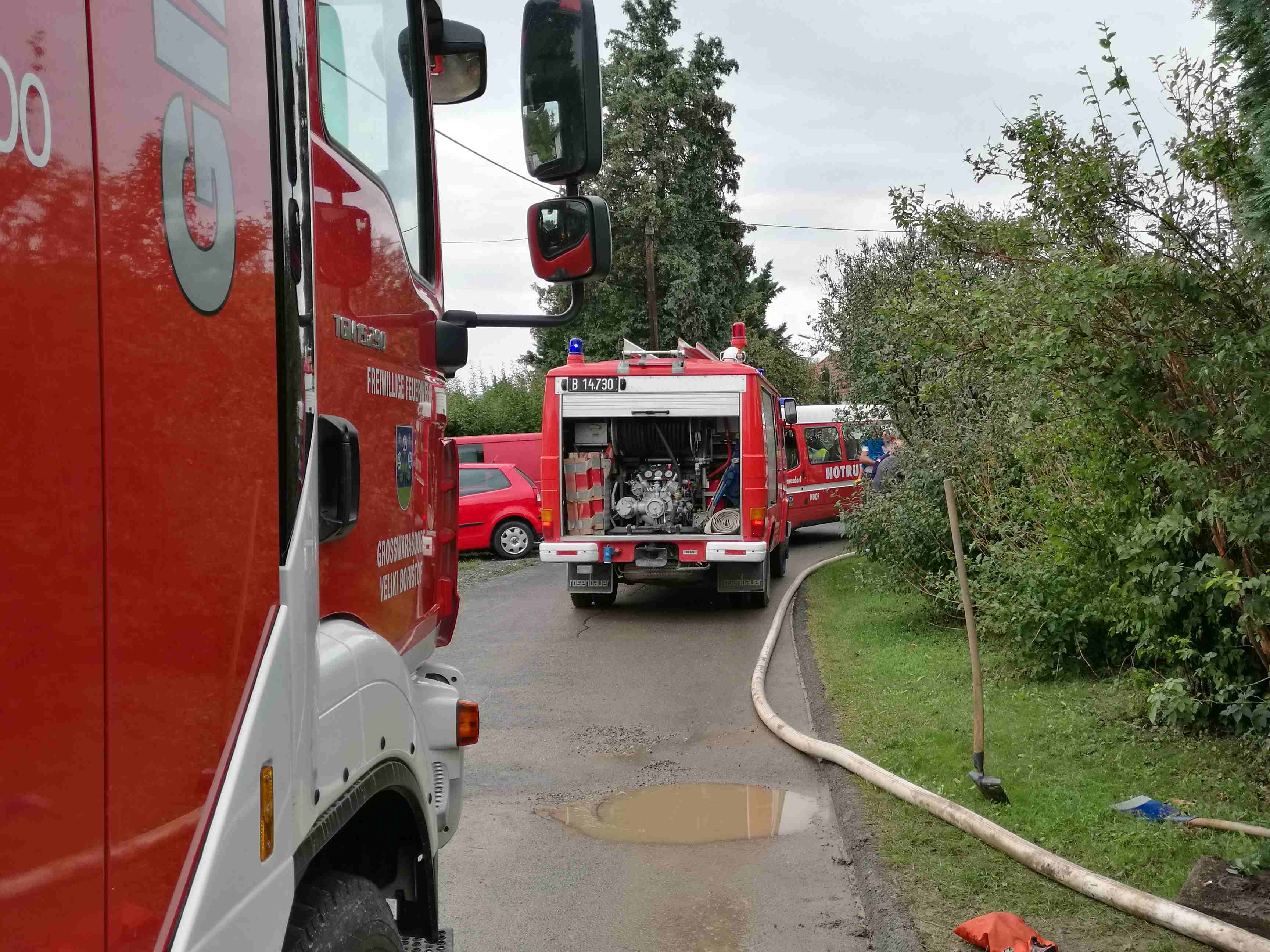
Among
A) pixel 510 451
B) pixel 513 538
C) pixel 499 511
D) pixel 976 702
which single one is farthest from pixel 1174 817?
pixel 510 451

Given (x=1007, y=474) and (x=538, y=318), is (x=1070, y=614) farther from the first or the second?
(x=538, y=318)

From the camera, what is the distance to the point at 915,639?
415 inches

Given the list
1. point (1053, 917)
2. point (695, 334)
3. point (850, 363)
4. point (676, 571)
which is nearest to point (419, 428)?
point (1053, 917)

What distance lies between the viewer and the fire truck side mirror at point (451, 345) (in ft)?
10.5

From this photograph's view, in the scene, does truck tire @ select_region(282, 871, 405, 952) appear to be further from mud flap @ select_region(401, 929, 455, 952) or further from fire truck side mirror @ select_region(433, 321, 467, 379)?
fire truck side mirror @ select_region(433, 321, 467, 379)

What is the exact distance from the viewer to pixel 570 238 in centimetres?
316

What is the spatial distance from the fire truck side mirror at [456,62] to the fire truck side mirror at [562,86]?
58cm

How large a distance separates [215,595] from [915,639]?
9554 mm

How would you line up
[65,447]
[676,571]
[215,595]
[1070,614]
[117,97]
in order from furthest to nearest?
[676,571] < [1070,614] < [215,595] < [117,97] < [65,447]

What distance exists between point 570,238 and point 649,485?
36.5ft

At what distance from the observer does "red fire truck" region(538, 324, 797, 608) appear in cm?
1291

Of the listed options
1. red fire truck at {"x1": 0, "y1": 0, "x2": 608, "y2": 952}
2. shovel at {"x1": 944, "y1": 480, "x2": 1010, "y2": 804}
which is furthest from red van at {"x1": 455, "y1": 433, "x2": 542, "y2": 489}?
red fire truck at {"x1": 0, "y1": 0, "x2": 608, "y2": 952}

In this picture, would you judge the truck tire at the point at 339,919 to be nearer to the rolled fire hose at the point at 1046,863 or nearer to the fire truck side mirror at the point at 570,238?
the fire truck side mirror at the point at 570,238

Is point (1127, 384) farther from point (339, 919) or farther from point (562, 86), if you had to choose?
point (339, 919)
